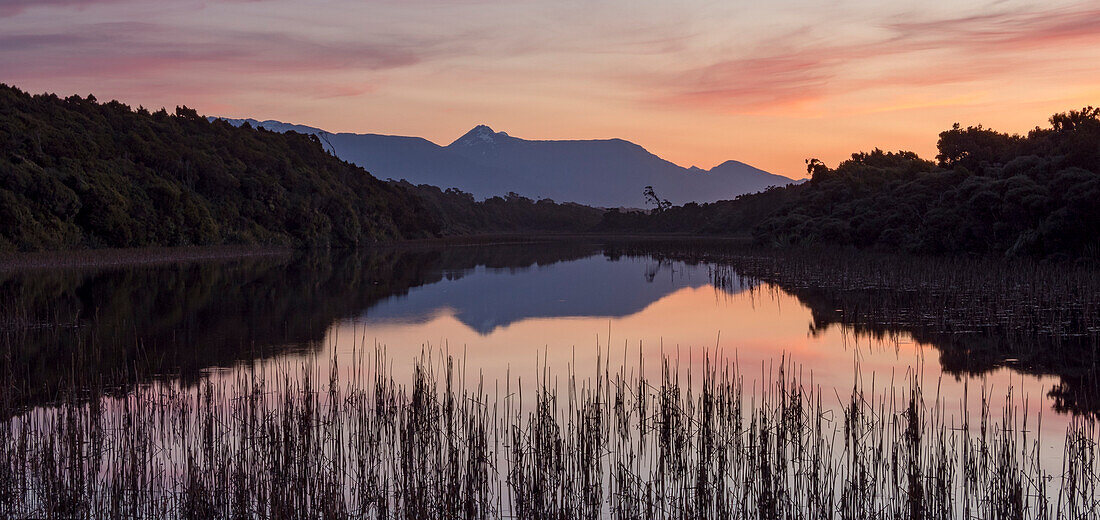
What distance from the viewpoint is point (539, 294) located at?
33469 mm

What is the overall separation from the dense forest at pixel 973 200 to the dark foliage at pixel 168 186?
44.7m

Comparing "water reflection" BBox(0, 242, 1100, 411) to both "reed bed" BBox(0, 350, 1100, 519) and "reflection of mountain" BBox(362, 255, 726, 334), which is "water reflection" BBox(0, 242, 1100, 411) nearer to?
"reflection of mountain" BBox(362, 255, 726, 334)

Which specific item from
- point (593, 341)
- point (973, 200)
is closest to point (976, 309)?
point (593, 341)

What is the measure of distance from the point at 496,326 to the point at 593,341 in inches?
148

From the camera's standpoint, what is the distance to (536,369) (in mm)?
15531

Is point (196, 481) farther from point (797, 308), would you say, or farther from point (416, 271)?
point (416, 271)

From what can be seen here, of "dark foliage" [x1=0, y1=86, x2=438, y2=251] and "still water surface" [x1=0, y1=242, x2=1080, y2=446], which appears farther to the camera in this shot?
"dark foliage" [x1=0, y1=86, x2=438, y2=251]

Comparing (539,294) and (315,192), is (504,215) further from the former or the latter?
(539,294)

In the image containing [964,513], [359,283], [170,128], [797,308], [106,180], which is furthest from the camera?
[170,128]

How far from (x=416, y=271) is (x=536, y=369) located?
31671mm

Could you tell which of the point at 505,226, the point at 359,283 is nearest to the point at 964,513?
the point at 359,283

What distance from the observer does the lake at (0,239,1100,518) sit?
438 inches

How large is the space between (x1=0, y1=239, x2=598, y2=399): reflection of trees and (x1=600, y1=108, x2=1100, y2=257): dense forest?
76.8 ft

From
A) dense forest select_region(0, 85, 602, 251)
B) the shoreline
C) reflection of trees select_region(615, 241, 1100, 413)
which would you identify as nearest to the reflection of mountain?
reflection of trees select_region(615, 241, 1100, 413)
